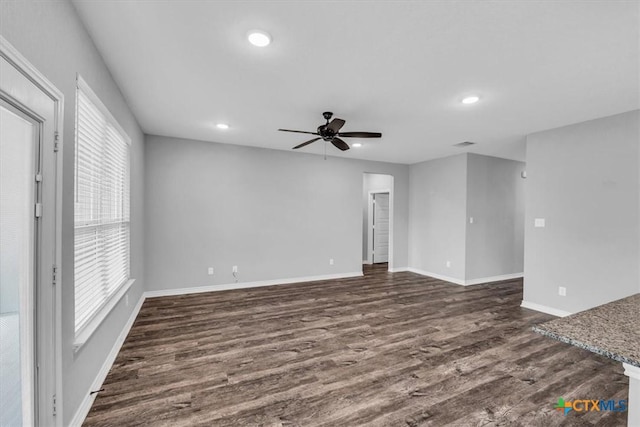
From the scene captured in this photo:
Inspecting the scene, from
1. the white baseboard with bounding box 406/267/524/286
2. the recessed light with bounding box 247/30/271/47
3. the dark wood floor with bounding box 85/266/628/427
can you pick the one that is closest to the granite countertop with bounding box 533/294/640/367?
the dark wood floor with bounding box 85/266/628/427

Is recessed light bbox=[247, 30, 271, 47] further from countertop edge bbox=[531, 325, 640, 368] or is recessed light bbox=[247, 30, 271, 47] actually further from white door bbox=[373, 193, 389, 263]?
white door bbox=[373, 193, 389, 263]

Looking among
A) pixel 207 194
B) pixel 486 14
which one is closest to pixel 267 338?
pixel 207 194

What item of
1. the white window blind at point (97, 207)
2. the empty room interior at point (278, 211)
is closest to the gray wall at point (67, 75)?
the empty room interior at point (278, 211)

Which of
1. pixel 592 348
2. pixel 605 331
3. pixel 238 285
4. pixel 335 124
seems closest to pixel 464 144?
pixel 335 124

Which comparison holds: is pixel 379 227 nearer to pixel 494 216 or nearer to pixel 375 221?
→ pixel 375 221

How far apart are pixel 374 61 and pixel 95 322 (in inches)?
116

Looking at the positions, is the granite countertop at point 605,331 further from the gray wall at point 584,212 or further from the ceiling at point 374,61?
the gray wall at point 584,212

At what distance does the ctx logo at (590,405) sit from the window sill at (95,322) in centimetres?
325

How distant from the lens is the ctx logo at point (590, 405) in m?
1.99

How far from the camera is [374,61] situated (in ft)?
7.52

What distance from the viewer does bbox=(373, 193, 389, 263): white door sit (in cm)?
802

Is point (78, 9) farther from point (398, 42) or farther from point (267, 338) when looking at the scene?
point (267, 338)

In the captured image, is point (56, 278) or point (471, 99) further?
point (471, 99)

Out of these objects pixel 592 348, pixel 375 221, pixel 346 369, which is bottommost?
pixel 346 369
